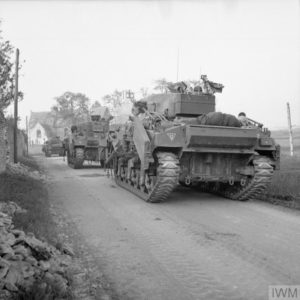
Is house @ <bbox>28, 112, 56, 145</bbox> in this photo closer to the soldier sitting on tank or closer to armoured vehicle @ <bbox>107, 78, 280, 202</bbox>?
armoured vehicle @ <bbox>107, 78, 280, 202</bbox>

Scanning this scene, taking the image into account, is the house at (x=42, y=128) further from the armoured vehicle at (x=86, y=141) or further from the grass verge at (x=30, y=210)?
the grass verge at (x=30, y=210)

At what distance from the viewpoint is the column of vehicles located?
8.42m

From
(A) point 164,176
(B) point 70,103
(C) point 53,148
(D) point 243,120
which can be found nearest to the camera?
(A) point 164,176

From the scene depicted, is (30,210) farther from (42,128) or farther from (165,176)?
(42,128)

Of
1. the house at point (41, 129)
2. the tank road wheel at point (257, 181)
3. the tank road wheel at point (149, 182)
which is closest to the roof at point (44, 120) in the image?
the house at point (41, 129)

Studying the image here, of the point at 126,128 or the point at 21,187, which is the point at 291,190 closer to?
the point at 126,128

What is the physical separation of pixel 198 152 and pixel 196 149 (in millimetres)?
180

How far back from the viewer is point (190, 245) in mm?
5508

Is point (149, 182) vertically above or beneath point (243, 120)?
beneath

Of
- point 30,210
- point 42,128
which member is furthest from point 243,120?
point 42,128

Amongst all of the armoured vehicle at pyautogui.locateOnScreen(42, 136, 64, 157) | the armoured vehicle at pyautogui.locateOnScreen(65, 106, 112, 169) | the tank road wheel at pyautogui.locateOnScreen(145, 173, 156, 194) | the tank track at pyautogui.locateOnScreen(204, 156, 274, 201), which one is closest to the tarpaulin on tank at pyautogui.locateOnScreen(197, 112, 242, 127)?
the tank track at pyautogui.locateOnScreen(204, 156, 274, 201)

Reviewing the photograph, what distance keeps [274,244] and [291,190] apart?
14.4 ft

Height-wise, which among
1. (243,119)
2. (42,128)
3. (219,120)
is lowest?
(219,120)

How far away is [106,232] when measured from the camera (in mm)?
6273
